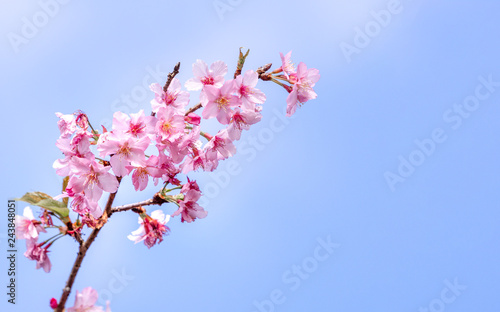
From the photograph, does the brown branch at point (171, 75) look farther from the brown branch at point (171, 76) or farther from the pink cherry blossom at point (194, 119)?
the pink cherry blossom at point (194, 119)

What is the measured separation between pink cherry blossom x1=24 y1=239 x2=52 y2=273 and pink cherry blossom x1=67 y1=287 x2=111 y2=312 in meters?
0.46

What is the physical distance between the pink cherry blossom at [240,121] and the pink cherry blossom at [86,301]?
1.17m

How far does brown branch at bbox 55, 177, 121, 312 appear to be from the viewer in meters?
1.98

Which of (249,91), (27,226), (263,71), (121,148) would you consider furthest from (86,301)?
(263,71)

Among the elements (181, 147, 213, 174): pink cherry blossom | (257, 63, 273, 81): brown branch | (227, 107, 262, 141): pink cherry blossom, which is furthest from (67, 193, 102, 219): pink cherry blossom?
(257, 63, 273, 81): brown branch

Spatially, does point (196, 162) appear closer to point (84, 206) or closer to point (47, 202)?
point (84, 206)

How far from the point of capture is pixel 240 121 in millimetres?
2652

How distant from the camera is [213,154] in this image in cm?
266

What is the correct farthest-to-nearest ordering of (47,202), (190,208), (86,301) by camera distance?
(190,208)
(47,202)
(86,301)

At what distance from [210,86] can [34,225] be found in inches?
49.4

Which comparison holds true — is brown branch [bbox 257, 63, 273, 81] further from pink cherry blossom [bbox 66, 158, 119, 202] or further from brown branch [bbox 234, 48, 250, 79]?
pink cherry blossom [bbox 66, 158, 119, 202]

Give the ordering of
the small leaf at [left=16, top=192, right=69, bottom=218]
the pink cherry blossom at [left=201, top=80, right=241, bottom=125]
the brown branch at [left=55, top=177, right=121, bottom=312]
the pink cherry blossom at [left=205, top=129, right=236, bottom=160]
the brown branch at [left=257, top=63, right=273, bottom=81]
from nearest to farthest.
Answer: the brown branch at [left=55, top=177, right=121, bottom=312] → the small leaf at [left=16, top=192, right=69, bottom=218] → the pink cherry blossom at [left=201, top=80, right=241, bottom=125] → the pink cherry blossom at [left=205, top=129, right=236, bottom=160] → the brown branch at [left=257, top=63, right=273, bottom=81]

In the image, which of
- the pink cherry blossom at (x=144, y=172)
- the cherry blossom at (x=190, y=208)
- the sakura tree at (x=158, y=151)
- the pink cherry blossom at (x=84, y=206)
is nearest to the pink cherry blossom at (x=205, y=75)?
the sakura tree at (x=158, y=151)

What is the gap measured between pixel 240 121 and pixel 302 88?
0.53 m
